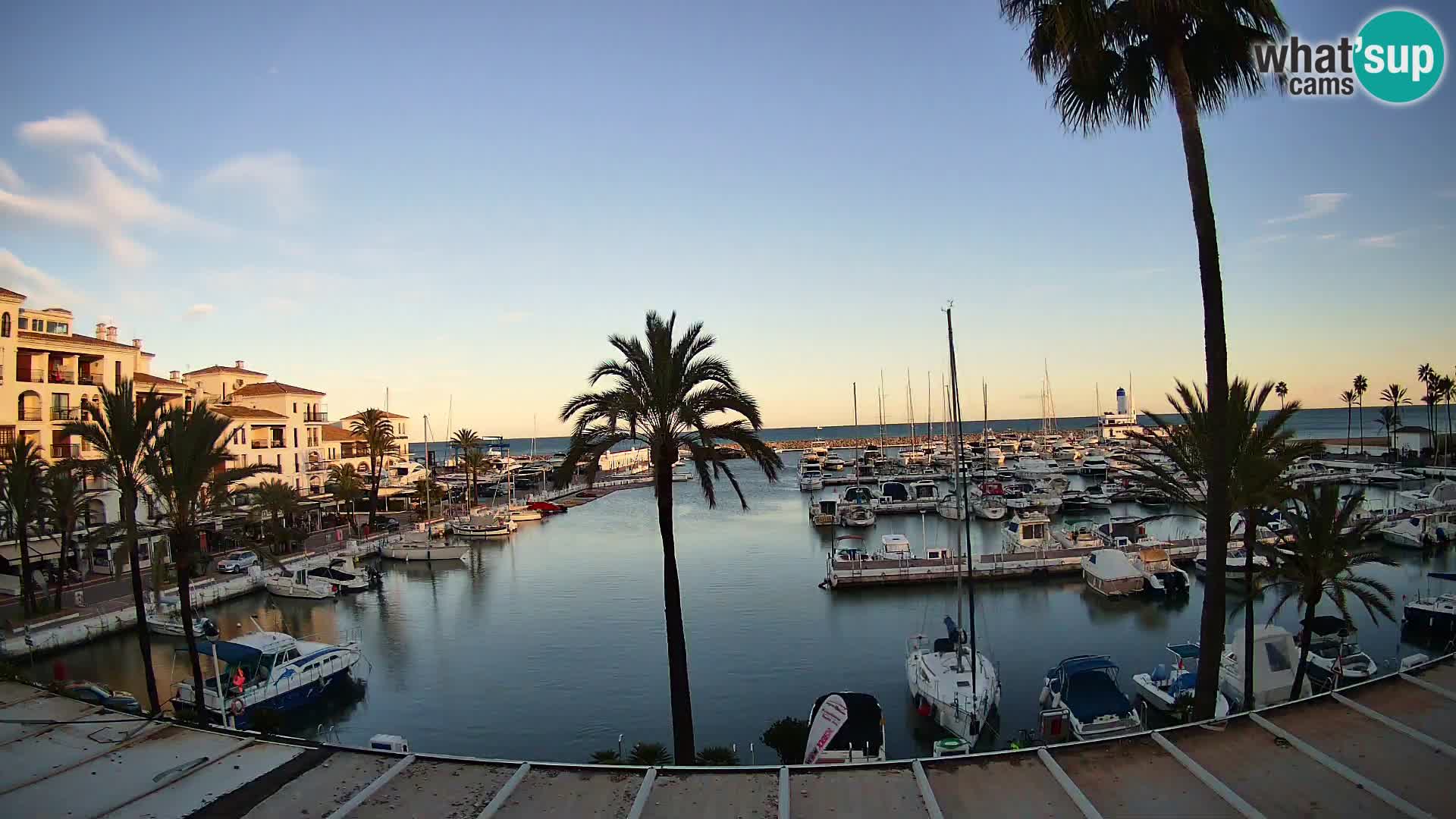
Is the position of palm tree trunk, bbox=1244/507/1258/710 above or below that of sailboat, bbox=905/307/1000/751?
above

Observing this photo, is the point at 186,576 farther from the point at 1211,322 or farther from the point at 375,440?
the point at 375,440

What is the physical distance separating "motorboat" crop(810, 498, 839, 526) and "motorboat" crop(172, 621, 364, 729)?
3884 centimetres

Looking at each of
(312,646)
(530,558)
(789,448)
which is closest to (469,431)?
(530,558)

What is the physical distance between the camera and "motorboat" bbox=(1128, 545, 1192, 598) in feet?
114

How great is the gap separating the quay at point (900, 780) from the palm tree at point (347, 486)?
51.4m

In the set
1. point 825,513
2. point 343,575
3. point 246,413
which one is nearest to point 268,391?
point 246,413

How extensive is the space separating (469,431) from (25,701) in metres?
60.6

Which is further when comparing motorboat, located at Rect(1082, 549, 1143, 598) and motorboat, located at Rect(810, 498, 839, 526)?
motorboat, located at Rect(810, 498, 839, 526)

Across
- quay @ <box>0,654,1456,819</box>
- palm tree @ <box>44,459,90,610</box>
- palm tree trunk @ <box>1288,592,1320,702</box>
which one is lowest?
palm tree trunk @ <box>1288,592,1320,702</box>

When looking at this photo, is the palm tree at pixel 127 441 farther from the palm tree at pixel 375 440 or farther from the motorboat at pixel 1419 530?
the motorboat at pixel 1419 530

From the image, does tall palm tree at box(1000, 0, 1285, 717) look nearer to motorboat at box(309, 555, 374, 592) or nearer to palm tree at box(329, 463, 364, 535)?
motorboat at box(309, 555, 374, 592)

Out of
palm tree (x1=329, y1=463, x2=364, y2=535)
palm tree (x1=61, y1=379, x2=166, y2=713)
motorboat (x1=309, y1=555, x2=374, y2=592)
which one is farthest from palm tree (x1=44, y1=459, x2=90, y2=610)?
palm tree (x1=329, y1=463, x2=364, y2=535)

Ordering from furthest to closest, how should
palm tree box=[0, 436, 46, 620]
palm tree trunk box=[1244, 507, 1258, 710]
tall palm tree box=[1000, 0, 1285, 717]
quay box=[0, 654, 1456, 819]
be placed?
1. palm tree box=[0, 436, 46, 620]
2. palm tree trunk box=[1244, 507, 1258, 710]
3. tall palm tree box=[1000, 0, 1285, 717]
4. quay box=[0, 654, 1456, 819]

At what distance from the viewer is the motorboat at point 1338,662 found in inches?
761
